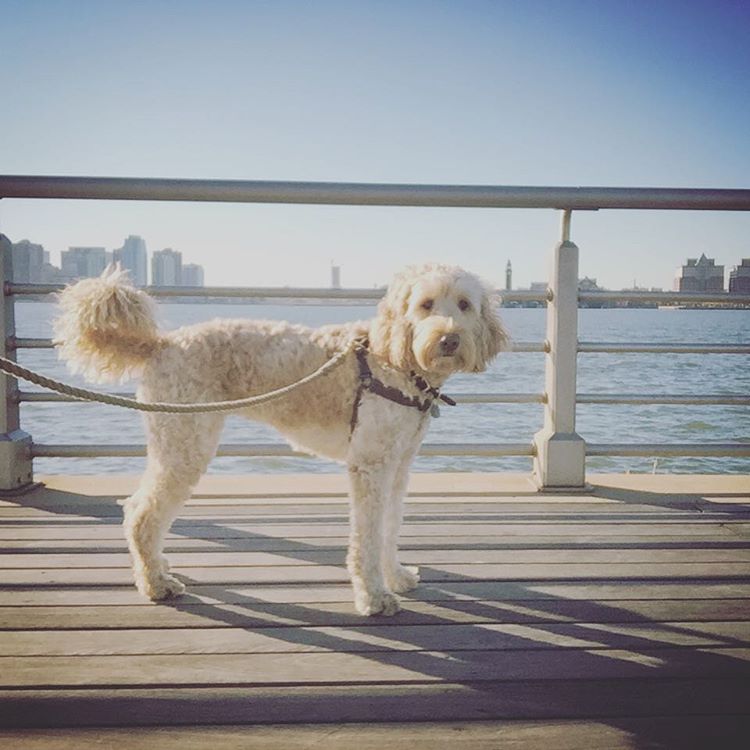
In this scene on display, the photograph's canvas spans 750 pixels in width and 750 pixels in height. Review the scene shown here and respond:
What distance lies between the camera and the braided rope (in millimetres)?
1944

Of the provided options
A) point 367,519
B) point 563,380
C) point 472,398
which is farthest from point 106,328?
point 563,380

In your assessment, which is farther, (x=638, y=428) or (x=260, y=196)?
(x=638, y=428)

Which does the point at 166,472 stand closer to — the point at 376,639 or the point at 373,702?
the point at 376,639

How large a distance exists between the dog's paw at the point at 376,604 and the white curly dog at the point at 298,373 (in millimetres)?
80

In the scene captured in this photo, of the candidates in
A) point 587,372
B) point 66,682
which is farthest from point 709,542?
point 587,372

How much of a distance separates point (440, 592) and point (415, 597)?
4.0 inches

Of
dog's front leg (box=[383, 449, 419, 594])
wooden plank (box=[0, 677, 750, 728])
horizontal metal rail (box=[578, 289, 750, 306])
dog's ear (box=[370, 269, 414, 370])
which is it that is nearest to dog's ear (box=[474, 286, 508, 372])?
dog's ear (box=[370, 269, 414, 370])

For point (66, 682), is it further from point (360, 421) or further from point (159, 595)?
point (360, 421)

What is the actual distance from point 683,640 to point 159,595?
1804 mm

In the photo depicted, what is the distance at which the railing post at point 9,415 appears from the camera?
12.1 feet

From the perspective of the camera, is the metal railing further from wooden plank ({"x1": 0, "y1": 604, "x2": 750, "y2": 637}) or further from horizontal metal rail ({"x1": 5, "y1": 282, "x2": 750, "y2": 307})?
wooden plank ({"x1": 0, "y1": 604, "x2": 750, "y2": 637})

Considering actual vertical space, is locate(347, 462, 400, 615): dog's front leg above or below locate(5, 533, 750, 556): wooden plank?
above

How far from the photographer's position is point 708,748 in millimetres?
1653

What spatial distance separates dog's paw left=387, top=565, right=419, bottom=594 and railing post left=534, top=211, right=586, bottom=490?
148 centimetres
